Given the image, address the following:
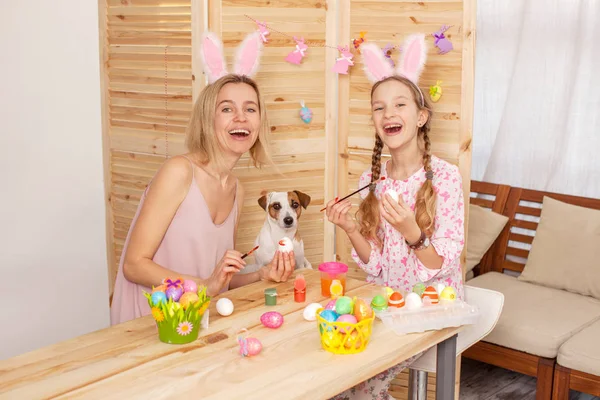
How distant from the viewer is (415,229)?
2.43 meters

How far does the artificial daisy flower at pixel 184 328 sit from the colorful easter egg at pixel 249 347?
14 cm

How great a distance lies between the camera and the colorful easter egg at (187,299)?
183cm

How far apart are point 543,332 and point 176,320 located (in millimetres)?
1988

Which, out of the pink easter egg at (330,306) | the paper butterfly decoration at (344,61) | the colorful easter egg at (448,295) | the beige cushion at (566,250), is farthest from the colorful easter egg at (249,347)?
the beige cushion at (566,250)

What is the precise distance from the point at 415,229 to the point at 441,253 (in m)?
0.21

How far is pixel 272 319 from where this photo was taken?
196 centimetres

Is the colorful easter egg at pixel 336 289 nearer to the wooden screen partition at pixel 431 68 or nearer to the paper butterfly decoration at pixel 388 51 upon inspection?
the wooden screen partition at pixel 431 68

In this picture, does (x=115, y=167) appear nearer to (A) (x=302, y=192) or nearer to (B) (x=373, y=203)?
(A) (x=302, y=192)

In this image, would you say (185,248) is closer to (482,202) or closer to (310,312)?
(310,312)

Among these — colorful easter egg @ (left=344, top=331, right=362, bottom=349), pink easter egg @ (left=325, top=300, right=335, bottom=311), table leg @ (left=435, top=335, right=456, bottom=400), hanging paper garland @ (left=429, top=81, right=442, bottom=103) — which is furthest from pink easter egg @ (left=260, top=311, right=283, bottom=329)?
hanging paper garland @ (left=429, top=81, right=442, bottom=103)

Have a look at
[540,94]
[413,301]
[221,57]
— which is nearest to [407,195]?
[413,301]

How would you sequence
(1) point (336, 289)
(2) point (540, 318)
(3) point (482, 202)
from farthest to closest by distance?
(3) point (482, 202)
(2) point (540, 318)
(1) point (336, 289)

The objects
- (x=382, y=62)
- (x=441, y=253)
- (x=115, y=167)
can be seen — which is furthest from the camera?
(x=115, y=167)

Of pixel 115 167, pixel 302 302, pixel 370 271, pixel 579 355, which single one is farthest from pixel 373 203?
pixel 115 167
